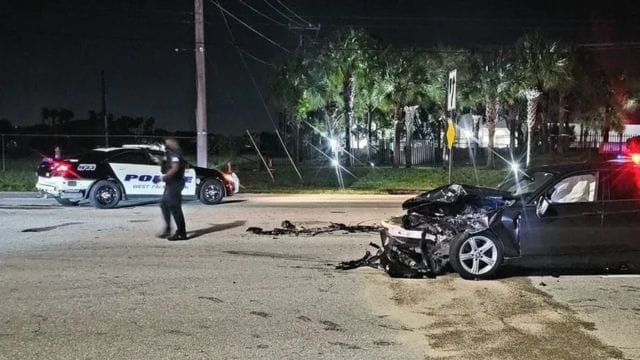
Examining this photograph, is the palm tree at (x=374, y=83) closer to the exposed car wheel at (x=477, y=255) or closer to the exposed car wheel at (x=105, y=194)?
the exposed car wheel at (x=105, y=194)

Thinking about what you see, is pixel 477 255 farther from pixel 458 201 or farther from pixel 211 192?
pixel 211 192

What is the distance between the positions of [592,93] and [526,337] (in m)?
37.8

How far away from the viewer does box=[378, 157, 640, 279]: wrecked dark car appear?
7.88 metres

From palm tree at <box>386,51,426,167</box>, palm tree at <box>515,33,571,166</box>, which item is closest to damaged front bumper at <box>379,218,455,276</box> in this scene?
palm tree at <box>386,51,426,167</box>

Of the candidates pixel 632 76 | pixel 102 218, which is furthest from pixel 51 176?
pixel 632 76

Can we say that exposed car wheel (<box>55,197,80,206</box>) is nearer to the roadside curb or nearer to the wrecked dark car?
the roadside curb

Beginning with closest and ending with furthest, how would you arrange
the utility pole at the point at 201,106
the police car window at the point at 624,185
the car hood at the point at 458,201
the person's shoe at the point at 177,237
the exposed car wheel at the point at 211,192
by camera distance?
the police car window at the point at 624,185, the car hood at the point at 458,201, the person's shoe at the point at 177,237, the exposed car wheel at the point at 211,192, the utility pole at the point at 201,106

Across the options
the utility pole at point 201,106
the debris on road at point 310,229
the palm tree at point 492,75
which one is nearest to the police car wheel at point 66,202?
the utility pole at point 201,106

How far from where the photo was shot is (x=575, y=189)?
8195mm

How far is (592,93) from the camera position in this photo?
39.8 metres

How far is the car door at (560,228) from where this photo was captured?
7859 mm

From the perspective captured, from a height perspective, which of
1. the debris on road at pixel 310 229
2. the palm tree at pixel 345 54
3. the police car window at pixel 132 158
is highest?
the palm tree at pixel 345 54

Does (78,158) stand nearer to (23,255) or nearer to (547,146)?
(23,255)

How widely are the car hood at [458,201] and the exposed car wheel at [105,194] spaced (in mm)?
9319
